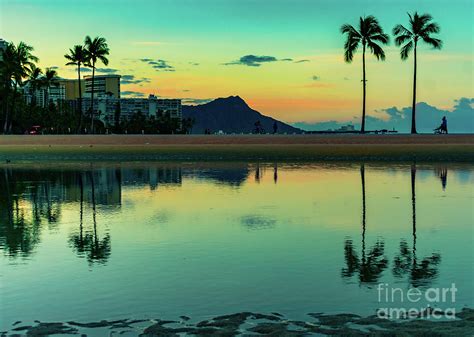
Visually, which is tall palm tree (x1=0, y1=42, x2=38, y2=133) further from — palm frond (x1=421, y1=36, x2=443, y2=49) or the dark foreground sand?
palm frond (x1=421, y1=36, x2=443, y2=49)

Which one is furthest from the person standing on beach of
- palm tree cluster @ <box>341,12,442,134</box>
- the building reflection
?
the building reflection

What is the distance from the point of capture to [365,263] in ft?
43.2

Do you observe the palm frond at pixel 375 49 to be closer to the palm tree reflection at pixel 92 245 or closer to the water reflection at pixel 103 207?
the water reflection at pixel 103 207

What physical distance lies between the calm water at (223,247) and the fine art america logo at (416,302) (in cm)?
21

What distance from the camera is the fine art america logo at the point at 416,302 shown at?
31.6ft

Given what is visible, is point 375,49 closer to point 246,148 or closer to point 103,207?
point 246,148

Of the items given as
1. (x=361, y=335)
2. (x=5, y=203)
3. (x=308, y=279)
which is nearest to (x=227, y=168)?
(x=5, y=203)

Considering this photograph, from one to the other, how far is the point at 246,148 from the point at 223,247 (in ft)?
159

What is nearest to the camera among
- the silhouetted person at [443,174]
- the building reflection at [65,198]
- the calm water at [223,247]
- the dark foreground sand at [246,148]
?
the calm water at [223,247]

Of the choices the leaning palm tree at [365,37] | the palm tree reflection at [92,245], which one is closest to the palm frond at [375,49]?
the leaning palm tree at [365,37]

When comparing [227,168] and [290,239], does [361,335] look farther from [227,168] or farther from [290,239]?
[227,168]

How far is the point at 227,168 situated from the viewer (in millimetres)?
41062

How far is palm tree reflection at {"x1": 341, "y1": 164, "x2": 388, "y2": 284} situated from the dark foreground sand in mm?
35331

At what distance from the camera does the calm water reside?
10555 mm
